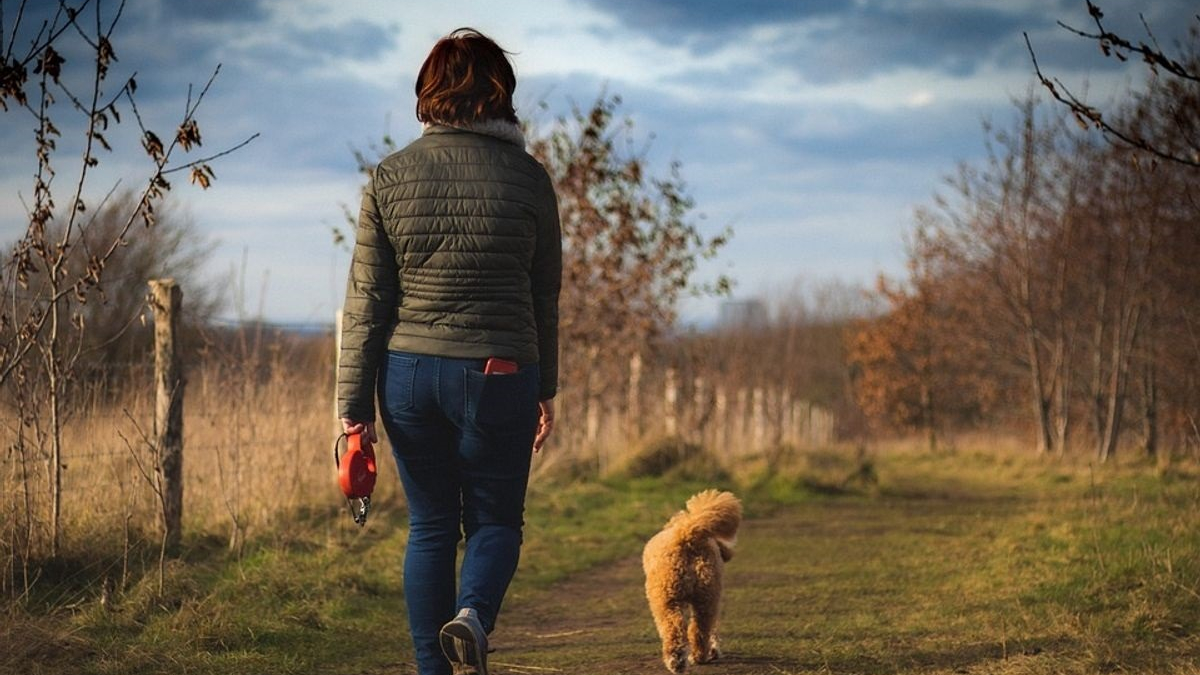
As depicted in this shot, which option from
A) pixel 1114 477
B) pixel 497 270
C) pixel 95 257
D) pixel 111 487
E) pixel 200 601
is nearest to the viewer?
pixel 497 270

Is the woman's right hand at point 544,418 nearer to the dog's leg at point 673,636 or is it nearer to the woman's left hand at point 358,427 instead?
the woman's left hand at point 358,427

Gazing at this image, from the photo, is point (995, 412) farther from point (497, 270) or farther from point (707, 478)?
point (497, 270)

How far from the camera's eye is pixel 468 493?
3.91 metres

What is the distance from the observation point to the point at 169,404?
6887mm

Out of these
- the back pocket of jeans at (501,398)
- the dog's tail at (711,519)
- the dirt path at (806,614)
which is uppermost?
the back pocket of jeans at (501,398)

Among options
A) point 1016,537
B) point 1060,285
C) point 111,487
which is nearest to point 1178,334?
point 1060,285

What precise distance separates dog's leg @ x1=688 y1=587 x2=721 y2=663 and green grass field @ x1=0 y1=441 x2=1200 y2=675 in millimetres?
78

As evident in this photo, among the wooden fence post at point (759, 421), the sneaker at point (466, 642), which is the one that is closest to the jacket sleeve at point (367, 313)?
the sneaker at point (466, 642)

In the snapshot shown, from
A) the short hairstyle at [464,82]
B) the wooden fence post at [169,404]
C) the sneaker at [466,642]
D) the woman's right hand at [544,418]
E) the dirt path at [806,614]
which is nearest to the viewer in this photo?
the sneaker at [466,642]

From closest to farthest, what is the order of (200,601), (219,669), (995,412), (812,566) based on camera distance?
1. (219,669)
2. (200,601)
3. (812,566)
4. (995,412)

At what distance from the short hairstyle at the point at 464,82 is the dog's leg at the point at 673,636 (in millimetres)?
2114

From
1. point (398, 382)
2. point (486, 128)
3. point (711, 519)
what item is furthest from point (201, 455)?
point (486, 128)

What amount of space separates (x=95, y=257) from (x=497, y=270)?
2.37 metres

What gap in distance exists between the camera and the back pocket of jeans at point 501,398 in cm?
367
